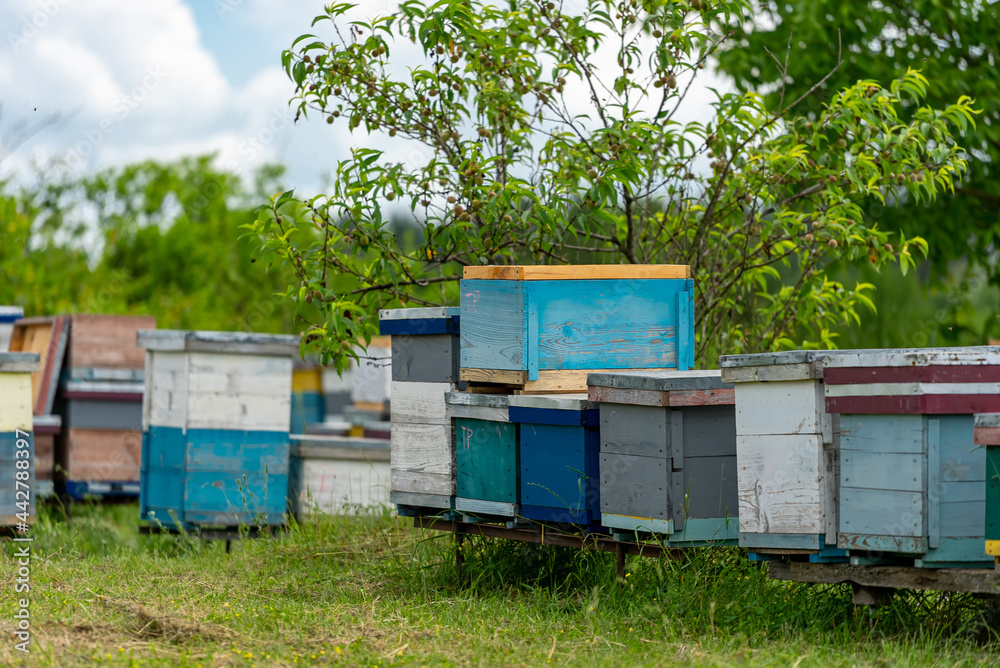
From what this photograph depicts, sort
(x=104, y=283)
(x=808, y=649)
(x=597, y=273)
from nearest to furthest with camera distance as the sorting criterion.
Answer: (x=808, y=649) < (x=597, y=273) < (x=104, y=283)

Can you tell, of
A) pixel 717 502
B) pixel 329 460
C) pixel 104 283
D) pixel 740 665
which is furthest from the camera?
pixel 104 283

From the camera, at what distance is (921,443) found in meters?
3.60

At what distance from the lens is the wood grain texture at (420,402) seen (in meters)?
4.86

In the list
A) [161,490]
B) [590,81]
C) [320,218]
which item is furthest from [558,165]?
[161,490]

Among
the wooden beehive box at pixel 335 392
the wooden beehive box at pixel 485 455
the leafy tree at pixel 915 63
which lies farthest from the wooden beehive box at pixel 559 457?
the wooden beehive box at pixel 335 392

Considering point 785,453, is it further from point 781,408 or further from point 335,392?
point 335,392

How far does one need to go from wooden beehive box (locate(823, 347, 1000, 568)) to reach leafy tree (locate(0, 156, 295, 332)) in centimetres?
1107

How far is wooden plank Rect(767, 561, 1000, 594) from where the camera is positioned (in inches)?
141

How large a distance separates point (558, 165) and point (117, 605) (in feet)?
11.4

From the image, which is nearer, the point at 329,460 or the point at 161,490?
the point at 161,490

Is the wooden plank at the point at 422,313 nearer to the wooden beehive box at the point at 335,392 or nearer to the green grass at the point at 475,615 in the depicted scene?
the green grass at the point at 475,615

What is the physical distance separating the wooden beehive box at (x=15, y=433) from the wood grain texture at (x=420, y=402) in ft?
7.20

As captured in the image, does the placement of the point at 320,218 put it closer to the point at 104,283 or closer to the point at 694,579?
the point at 694,579

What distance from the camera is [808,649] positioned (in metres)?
3.73
